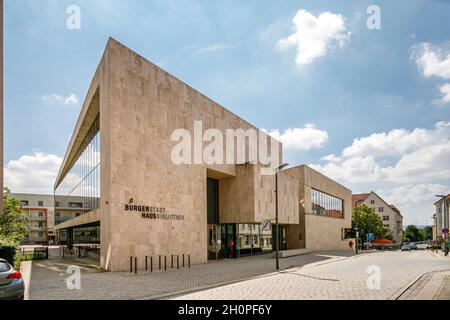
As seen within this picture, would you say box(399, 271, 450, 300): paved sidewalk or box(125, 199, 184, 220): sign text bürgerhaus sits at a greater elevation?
box(125, 199, 184, 220): sign text bürgerhaus

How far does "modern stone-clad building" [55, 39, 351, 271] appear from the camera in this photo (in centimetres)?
1925

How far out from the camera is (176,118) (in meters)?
23.9

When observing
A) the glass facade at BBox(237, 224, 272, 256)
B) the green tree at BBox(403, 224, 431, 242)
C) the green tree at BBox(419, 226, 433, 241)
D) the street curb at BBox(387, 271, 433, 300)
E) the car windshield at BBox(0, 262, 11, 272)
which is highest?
the car windshield at BBox(0, 262, 11, 272)

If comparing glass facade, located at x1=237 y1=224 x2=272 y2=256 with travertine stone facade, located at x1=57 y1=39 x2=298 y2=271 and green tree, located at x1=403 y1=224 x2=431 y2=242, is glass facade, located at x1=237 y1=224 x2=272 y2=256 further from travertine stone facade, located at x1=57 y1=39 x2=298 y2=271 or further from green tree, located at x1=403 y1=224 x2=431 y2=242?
green tree, located at x1=403 y1=224 x2=431 y2=242

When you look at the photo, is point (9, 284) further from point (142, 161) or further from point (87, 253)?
point (87, 253)

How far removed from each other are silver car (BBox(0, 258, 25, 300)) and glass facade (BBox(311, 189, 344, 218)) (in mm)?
37654

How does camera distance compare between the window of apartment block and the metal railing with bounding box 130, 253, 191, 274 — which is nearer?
the metal railing with bounding box 130, 253, 191, 274

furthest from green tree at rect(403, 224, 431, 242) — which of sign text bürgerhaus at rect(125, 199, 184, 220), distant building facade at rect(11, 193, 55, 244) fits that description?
sign text bürgerhaus at rect(125, 199, 184, 220)

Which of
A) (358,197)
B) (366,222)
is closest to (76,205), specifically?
(366,222)

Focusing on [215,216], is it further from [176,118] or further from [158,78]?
[158,78]

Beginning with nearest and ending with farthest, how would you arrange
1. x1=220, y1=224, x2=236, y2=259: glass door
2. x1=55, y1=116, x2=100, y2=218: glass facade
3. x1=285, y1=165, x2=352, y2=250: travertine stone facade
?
x1=55, y1=116, x2=100, y2=218: glass facade, x1=220, y1=224, x2=236, y2=259: glass door, x1=285, y1=165, x2=352, y2=250: travertine stone facade

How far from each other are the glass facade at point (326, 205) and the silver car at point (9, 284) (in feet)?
124
